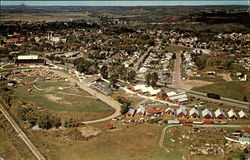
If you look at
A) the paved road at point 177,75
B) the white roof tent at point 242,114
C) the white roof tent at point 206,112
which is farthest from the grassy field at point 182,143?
the paved road at point 177,75

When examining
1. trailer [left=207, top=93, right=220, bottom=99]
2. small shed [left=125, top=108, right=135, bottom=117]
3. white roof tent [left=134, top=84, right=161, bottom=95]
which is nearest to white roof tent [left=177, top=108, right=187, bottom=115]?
small shed [left=125, top=108, right=135, bottom=117]

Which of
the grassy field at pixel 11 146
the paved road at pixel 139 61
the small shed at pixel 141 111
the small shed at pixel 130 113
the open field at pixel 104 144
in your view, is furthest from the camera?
the paved road at pixel 139 61

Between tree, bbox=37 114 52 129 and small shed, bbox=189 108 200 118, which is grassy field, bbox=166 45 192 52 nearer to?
small shed, bbox=189 108 200 118

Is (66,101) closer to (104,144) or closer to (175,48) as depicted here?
(104,144)

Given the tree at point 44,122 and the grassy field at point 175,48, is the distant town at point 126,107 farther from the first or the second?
the grassy field at point 175,48

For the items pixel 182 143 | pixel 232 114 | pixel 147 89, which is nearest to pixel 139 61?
pixel 147 89

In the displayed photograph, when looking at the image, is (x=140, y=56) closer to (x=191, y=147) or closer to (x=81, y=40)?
(x=81, y=40)

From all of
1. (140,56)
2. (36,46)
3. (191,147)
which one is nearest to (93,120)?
(191,147)
